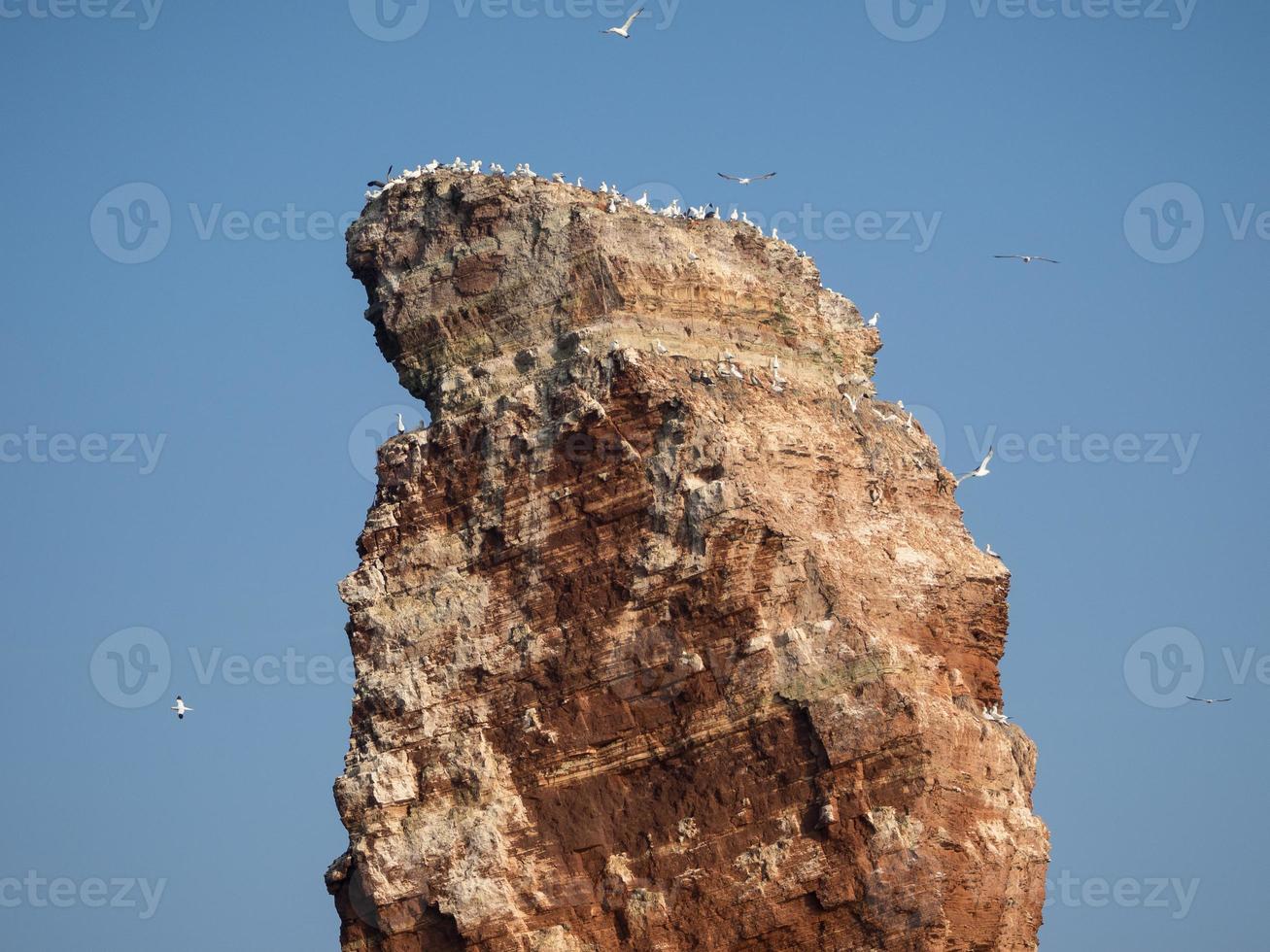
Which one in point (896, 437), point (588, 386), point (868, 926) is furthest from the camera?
point (896, 437)

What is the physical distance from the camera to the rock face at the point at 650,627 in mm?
52656

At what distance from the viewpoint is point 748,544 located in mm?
53719

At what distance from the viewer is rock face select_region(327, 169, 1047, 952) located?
173ft

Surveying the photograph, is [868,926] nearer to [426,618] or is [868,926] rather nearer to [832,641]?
[832,641]

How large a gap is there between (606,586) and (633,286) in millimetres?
6514

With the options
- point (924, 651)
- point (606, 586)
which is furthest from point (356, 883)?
point (924, 651)

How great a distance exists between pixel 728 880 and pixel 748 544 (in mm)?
6345

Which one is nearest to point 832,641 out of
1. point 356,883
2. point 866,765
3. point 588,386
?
point 866,765

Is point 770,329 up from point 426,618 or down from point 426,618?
up

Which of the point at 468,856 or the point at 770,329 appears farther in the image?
the point at 770,329

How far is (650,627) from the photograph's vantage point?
54031 millimetres

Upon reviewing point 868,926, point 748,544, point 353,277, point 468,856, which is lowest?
point 868,926

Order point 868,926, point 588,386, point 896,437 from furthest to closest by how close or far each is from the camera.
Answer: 1. point 896,437
2. point 588,386
3. point 868,926

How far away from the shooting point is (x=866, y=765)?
172ft
